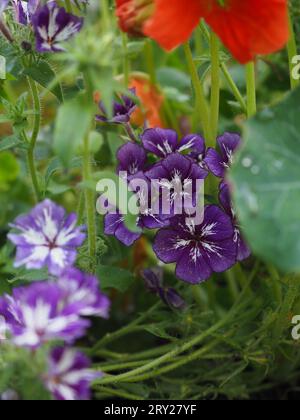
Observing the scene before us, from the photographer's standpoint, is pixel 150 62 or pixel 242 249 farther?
pixel 150 62

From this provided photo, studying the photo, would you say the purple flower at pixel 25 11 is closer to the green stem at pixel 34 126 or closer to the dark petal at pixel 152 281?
the green stem at pixel 34 126

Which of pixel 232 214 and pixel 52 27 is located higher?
pixel 52 27

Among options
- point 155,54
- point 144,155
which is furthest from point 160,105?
point 144,155

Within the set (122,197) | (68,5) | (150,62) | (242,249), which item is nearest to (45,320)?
(122,197)

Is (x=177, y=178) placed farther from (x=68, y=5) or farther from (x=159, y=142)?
(x=68, y=5)

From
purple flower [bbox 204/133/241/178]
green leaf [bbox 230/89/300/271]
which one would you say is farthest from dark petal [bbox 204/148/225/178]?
green leaf [bbox 230/89/300/271]

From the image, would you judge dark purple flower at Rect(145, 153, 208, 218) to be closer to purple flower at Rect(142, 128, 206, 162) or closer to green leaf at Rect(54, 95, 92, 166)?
purple flower at Rect(142, 128, 206, 162)

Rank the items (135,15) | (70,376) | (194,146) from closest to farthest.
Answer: (70,376) → (135,15) → (194,146)
